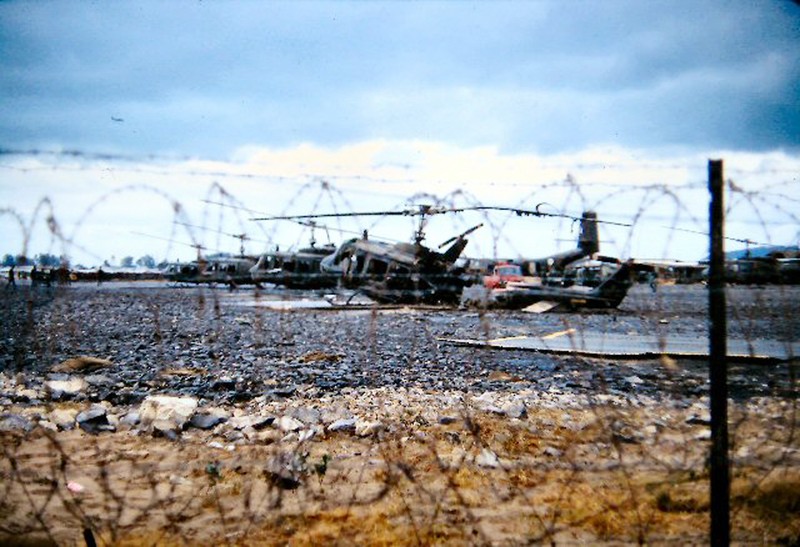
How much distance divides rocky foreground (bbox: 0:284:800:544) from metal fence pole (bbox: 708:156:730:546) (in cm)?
43

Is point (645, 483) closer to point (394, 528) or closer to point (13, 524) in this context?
point (394, 528)

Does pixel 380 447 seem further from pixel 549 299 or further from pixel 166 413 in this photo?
pixel 549 299

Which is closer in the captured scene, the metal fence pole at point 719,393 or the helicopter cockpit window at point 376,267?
the metal fence pole at point 719,393

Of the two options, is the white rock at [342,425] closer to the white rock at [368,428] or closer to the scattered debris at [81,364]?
the white rock at [368,428]

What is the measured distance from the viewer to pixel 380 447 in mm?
4414

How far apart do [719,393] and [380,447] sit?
2626 mm

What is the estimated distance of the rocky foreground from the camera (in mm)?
3125

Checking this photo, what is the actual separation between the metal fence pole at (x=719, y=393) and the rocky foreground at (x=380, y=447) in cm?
43

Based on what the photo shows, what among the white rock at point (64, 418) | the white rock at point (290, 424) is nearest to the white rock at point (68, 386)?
the white rock at point (64, 418)

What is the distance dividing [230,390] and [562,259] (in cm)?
2755

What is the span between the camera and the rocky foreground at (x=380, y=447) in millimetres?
3125

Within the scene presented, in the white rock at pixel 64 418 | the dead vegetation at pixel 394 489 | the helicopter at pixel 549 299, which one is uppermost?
the helicopter at pixel 549 299

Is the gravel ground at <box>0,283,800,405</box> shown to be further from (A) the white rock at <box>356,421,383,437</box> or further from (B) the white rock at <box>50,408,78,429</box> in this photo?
(A) the white rock at <box>356,421,383,437</box>

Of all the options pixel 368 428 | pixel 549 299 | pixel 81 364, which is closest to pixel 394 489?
pixel 368 428
